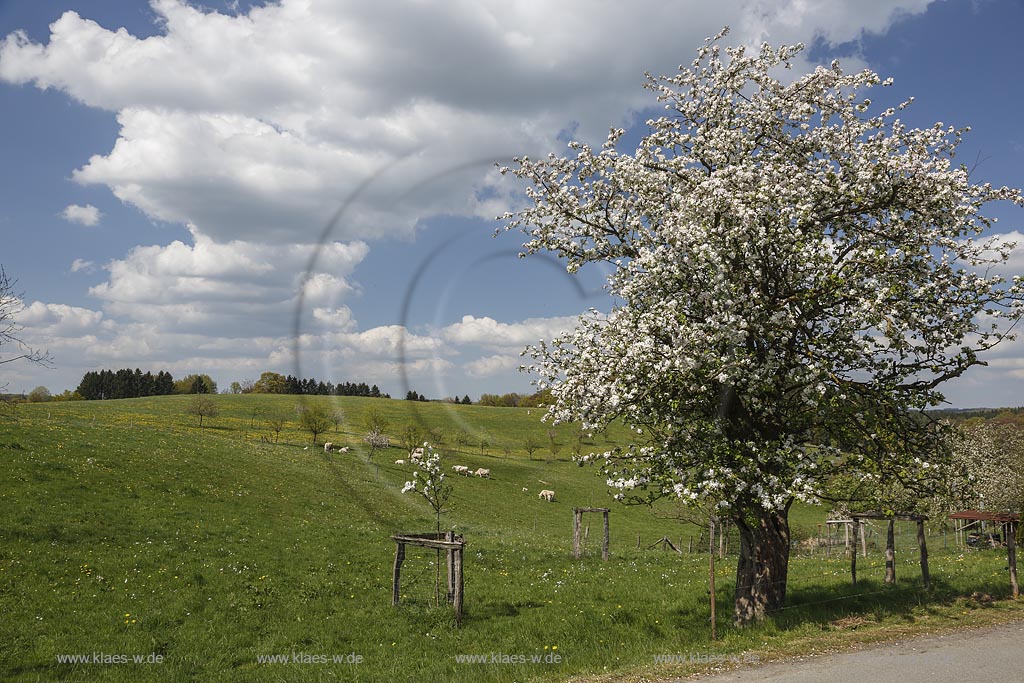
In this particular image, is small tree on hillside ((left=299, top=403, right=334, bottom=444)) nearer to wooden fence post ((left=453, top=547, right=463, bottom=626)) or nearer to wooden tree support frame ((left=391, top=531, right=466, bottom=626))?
wooden tree support frame ((left=391, top=531, right=466, bottom=626))

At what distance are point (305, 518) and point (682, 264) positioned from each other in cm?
3012

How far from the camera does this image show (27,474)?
33250 mm

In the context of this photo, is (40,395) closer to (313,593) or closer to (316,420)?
(316,420)

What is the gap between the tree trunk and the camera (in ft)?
62.4

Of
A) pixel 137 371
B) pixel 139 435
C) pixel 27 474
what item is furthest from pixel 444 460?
pixel 137 371

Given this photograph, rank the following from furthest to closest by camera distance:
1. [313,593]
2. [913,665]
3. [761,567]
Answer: [313,593] → [761,567] → [913,665]

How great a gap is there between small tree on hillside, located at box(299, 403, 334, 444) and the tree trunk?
80.6 meters

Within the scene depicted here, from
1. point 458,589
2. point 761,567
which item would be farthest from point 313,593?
point 761,567

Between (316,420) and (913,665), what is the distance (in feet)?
301

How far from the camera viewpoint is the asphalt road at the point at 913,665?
13023 millimetres

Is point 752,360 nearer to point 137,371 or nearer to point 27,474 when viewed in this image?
point 27,474

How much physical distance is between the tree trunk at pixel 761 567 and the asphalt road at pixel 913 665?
3.65m

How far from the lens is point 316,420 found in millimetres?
96938

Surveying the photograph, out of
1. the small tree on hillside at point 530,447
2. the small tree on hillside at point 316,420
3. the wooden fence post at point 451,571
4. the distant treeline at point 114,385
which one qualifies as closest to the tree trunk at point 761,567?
the wooden fence post at point 451,571
